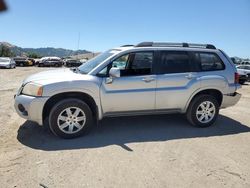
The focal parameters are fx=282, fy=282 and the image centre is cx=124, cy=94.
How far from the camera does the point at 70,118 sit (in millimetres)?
5270

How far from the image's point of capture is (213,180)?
383 centimetres

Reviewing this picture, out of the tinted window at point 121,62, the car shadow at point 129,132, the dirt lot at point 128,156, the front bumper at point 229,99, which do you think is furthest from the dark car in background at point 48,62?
the front bumper at point 229,99

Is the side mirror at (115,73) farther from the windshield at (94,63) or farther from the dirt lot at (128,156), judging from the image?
the dirt lot at (128,156)

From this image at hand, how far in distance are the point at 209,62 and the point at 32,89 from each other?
3859mm

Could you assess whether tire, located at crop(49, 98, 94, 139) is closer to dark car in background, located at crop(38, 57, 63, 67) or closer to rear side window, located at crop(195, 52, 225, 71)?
rear side window, located at crop(195, 52, 225, 71)

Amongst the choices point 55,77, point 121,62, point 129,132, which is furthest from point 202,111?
point 55,77

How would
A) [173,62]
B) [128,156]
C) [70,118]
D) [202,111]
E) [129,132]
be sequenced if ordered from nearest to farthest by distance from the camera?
[128,156], [70,118], [129,132], [173,62], [202,111]

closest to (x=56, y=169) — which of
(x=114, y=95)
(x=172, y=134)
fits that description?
(x=114, y=95)

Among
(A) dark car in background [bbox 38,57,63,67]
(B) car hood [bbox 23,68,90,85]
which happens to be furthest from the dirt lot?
(A) dark car in background [bbox 38,57,63,67]

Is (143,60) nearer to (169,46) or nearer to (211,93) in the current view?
(169,46)

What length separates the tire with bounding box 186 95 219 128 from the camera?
6.18 metres

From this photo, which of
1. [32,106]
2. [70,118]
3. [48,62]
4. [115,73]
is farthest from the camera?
[48,62]

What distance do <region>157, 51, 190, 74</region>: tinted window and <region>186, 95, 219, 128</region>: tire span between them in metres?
0.74

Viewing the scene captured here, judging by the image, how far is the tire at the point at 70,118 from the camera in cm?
516
